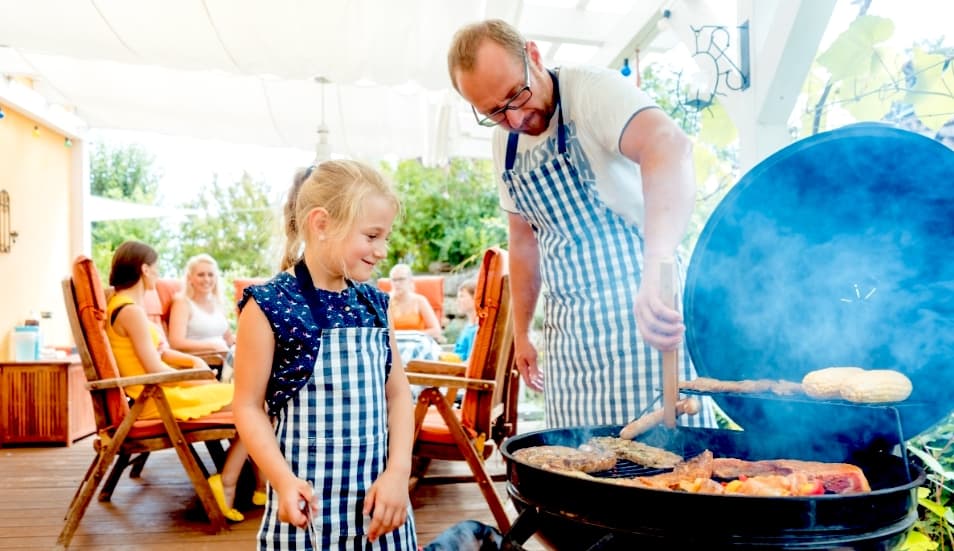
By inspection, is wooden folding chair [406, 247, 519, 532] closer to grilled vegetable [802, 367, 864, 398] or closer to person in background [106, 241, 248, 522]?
person in background [106, 241, 248, 522]

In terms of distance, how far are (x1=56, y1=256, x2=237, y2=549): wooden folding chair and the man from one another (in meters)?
1.87

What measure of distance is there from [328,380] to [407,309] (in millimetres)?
4805

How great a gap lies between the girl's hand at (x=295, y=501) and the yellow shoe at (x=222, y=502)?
2310 mm

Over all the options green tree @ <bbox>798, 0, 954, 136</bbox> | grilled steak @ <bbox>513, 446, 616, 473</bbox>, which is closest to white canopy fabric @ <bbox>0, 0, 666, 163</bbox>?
green tree @ <bbox>798, 0, 954, 136</bbox>

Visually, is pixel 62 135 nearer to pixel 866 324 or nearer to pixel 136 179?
pixel 866 324

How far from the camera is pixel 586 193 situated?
179 cm

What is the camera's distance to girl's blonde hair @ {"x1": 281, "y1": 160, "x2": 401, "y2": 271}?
5.19ft

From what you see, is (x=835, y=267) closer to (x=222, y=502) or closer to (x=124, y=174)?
(x=222, y=502)

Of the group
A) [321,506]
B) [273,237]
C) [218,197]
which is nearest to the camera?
[321,506]

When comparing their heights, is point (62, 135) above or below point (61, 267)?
above

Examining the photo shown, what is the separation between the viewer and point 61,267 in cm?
777

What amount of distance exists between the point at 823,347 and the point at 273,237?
1358 mm

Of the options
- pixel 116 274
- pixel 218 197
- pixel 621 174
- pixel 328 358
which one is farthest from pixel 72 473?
pixel 218 197

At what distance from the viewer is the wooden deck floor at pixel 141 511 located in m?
3.22
